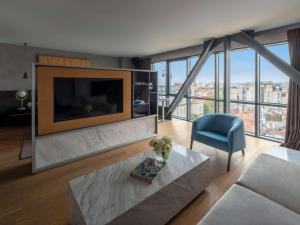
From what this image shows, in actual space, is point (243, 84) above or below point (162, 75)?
below

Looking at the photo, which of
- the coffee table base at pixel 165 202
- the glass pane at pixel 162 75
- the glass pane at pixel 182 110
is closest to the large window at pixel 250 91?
the glass pane at pixel 182 110

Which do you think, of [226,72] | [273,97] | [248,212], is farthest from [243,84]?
[248,212]

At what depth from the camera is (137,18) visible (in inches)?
124

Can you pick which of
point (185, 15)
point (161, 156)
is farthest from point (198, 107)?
point (161, 156)

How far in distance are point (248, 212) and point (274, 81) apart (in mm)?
3713

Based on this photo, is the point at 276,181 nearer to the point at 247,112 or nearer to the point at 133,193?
the point at 133,193

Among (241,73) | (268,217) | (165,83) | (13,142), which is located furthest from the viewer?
(165,83)

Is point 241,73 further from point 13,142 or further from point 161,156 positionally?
point 13,142

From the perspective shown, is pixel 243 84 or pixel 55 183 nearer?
pixel 55 183

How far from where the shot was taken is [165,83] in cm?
684

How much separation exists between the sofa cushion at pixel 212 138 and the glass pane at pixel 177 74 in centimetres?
321

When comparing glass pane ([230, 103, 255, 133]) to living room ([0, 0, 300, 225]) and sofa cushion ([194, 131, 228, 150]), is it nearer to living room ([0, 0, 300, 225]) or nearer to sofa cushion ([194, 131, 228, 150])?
living room ([0, 0, 300, 225])

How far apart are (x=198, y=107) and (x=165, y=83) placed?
5.34 ft

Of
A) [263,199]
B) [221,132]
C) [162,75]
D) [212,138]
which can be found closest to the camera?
[263,199]
